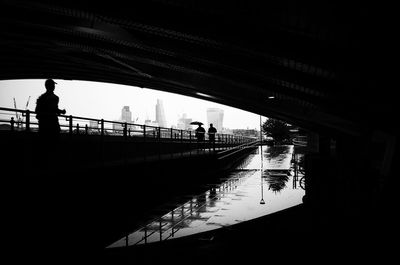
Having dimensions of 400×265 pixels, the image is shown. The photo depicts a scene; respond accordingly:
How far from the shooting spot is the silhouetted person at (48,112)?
8869 millimetres

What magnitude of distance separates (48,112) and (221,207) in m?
5.24

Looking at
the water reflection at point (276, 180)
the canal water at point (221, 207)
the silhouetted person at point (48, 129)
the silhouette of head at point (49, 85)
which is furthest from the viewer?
the water reflection at point (276, 180)

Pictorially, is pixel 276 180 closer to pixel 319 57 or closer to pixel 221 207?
pixel 221 207

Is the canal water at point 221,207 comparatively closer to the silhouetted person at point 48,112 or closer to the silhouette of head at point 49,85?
the silhouetted person at point 48,112

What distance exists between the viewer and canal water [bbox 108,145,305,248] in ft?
25.0

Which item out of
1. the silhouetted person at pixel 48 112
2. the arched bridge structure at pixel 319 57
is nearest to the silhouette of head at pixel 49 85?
the silhouetted person at pixel 48 112

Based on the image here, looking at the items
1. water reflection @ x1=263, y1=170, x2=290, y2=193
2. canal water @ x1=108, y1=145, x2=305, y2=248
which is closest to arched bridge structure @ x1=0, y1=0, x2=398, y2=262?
canal water @ x1=108, y1=145, x2=305, y2=248

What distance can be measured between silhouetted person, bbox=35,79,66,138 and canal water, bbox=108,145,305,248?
3.30m

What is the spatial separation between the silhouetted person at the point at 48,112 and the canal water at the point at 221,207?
330cm

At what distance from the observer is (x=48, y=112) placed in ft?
29.5

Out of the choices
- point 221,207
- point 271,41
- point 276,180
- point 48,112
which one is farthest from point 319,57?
point 276,180

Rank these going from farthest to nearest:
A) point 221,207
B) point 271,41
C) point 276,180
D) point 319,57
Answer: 1. point 276,180
2. point 221,207
3. point 271,41
4. point 319,57

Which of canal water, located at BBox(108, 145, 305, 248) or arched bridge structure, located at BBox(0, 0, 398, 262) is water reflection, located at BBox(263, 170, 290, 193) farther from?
arched bridge structure, located at BBox(0, 0, 398, 262)

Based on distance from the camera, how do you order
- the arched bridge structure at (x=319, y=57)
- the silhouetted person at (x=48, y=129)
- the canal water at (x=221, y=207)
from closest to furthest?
1. the arched bridge structure at (x=319, y=57)
2. the canal water at (x=221, y=207)
3. the silhouetted person at (x=48, y=129)
